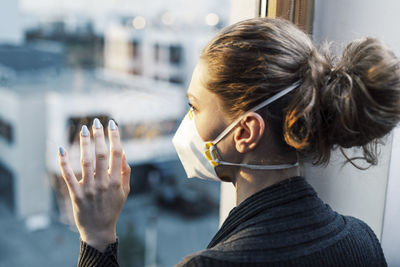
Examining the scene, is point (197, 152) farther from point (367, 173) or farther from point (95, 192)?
point (367, 173)

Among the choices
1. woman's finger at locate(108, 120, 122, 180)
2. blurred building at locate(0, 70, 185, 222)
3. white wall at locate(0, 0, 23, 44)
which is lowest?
blurred building at locate(0, 70, 185, 222)

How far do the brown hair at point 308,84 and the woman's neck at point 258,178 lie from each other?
6 cm

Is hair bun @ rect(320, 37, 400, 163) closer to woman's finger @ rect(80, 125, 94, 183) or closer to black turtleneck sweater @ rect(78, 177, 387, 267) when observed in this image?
black turtleneck sweater @ rect(78, 177, 387, 267)

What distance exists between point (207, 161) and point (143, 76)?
5.32 metres

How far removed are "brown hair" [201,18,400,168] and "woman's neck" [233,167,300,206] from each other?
0.06 metres

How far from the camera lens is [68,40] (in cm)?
367

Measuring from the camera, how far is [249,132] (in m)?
0.73

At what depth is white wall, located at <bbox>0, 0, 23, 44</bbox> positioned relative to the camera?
104 inches

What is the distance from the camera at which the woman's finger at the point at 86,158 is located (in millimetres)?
712

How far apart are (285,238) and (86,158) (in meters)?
0.35

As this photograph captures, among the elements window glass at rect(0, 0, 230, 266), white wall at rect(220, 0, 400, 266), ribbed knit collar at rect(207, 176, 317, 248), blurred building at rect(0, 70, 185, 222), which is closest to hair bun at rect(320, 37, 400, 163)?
ribbed knit collar at rect(207, 176, 317, 248)

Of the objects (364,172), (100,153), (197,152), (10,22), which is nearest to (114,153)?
(100,153)

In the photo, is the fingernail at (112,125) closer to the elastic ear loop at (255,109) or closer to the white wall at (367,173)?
the elastic ear loop at (255,109)

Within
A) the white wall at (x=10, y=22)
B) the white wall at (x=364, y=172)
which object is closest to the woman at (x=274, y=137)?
the white wall at (x=364, y=172)
